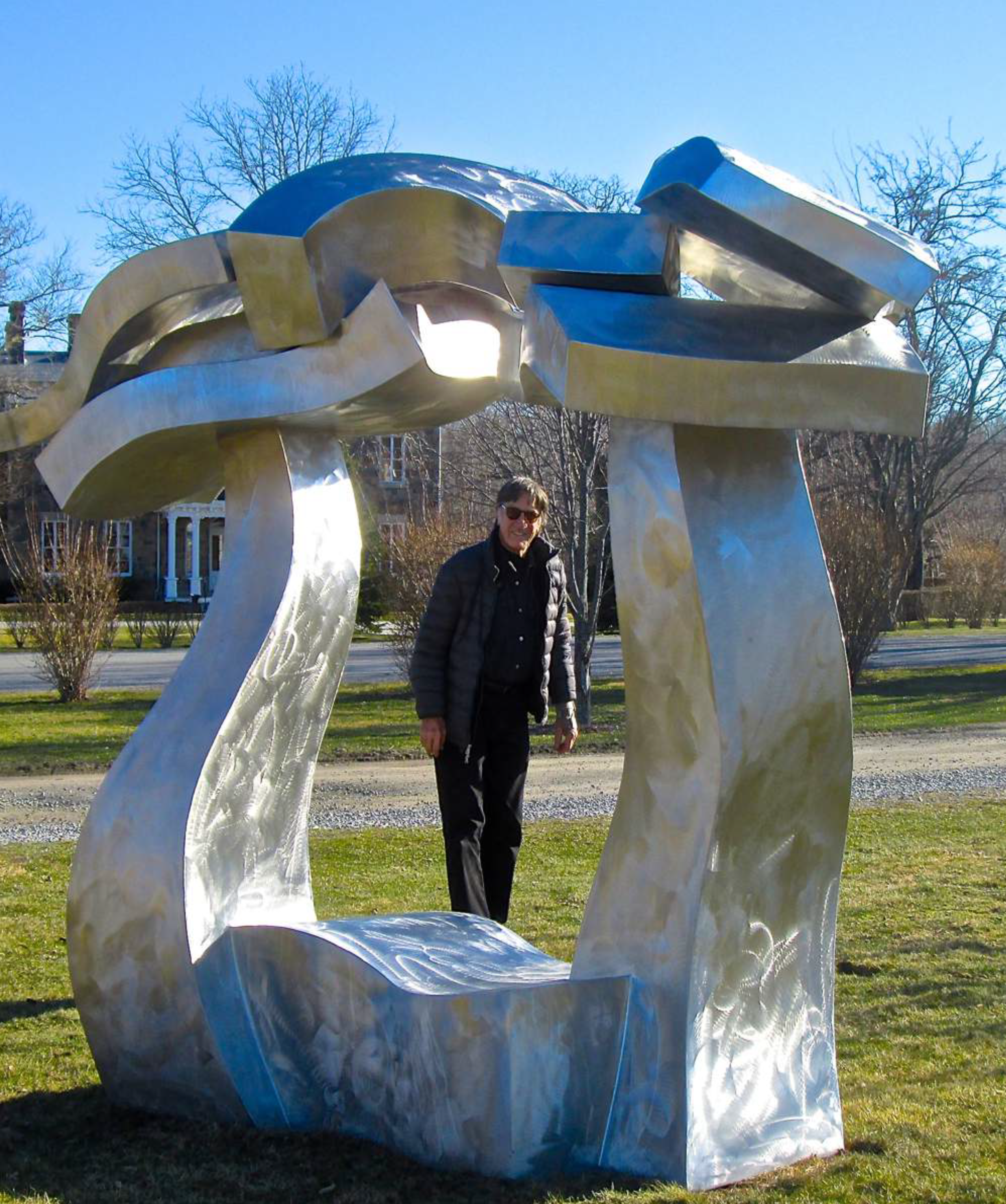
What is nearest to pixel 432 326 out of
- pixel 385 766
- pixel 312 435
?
pixel 312 435

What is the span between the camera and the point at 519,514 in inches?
217

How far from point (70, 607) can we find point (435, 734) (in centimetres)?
1486

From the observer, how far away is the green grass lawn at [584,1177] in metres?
3.89

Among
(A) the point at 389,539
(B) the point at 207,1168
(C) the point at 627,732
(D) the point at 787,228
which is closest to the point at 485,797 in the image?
(C) the point at 627,732

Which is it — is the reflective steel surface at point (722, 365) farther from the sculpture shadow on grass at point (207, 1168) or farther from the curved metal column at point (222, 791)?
the sculpture shadow on grass at point (207, 1168)

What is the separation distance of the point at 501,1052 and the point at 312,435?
2.17 meters

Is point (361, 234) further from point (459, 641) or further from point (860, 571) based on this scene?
point (860, 571)

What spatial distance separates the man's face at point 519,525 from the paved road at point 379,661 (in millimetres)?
14898

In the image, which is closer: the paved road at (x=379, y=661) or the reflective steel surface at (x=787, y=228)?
the reflective steel surface at (x=787, y=228)

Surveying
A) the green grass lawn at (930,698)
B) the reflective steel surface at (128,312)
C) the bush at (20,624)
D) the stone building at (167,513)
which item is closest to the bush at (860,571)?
the green grass lawn at (930,698)

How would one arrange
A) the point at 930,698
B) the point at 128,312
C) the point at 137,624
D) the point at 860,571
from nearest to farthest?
the point at 128,312 → the point at 930,698 → the point at 860,571 → the point at 137,624

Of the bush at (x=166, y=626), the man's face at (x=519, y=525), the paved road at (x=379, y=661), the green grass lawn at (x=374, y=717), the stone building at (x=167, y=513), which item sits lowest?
the green grass lawn at (x=374, y=717)

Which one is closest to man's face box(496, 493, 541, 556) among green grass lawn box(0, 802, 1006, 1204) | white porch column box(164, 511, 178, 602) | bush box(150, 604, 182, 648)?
green grass lawn box(0, 802, 1006, 1204)

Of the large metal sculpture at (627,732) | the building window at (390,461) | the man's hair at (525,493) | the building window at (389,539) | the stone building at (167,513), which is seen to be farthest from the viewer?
the building window at (390,461)
